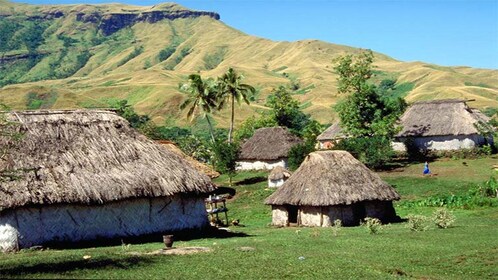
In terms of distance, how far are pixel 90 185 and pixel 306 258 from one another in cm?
1107

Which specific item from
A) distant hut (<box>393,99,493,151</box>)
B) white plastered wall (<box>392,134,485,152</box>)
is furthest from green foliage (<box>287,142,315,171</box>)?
white plastered wall (<box>392,134,485,152</box>)

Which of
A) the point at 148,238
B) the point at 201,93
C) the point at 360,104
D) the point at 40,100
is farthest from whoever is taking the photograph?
the point at 40,100

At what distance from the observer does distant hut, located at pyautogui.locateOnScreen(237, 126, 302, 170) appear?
2532 inches

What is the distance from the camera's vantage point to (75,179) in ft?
92.9

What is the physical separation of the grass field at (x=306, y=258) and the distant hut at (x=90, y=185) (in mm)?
1699

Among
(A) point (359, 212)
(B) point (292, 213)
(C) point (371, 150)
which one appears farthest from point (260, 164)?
(A) point (359, 212)

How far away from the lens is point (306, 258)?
22.0 metres

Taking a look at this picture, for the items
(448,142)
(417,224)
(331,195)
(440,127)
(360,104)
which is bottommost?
(417,224)

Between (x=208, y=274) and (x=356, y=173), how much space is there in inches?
826

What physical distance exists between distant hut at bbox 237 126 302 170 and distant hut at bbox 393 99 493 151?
37.1 feet

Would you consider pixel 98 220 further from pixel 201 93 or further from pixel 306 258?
pixel 201 93

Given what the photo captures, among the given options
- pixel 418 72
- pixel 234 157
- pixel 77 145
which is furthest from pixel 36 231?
pixel 418 72

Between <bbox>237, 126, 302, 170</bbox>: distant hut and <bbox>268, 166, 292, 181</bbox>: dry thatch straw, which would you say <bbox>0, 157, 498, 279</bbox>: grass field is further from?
<bbox>237, 126, 302, 170</bbox>: distant hut

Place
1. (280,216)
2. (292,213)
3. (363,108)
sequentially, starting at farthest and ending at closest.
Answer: (363,108) → (292,213) → (280,216)
